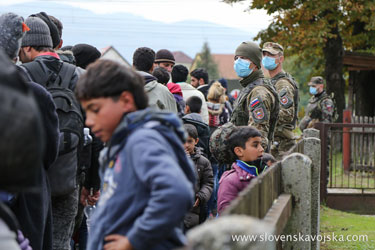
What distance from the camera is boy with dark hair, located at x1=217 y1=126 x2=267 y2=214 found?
517 centimetres

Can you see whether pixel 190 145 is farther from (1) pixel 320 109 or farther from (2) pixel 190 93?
(1) pixel 320 109

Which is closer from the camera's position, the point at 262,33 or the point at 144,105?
the point at 144,105

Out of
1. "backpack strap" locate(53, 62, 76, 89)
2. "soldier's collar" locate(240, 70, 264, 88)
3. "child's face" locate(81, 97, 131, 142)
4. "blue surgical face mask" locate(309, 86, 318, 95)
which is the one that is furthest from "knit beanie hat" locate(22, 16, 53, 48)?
"blue surgical face mask" locate(309, 86, 318, 95)

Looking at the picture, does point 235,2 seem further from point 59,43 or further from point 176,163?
point 176,163

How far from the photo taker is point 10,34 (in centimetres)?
421

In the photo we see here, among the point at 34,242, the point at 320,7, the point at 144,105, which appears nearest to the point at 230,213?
the point at 144,105

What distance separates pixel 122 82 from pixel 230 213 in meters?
0.76

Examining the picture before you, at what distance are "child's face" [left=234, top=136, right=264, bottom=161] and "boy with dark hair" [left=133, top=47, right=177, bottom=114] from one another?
32.8 inches

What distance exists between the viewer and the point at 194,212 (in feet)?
22.6

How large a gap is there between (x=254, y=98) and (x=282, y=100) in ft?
5.22

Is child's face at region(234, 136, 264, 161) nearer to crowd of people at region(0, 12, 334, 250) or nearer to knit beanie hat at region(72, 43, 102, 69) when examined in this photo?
crowd of people at region(0, 12, 334, 250)

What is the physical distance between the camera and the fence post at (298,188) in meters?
4.60

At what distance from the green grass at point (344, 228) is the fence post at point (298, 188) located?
3.61m

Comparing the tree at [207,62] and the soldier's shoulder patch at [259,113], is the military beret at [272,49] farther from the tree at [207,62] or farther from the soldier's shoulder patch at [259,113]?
the tree at [207,62]
